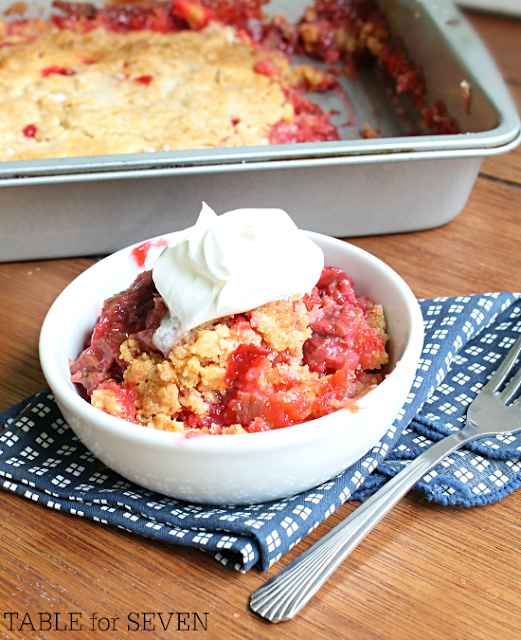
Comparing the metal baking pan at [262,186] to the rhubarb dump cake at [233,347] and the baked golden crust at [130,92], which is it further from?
the rhubarb dump cake at [233,347]

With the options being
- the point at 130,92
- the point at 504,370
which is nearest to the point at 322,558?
the point at 504,370

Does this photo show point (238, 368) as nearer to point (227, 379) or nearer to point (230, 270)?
point (227, 379)

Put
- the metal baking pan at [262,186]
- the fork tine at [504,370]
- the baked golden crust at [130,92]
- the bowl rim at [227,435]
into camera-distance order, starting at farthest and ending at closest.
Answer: the baked golden crust at [130,92]
the metal baking pan at [262,186]
the fork tine at [504,370]
the bowl rim at [227,435]

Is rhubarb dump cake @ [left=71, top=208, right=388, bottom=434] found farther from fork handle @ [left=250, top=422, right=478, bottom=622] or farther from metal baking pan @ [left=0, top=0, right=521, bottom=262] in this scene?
metal baking pan @ [left=0, top=0, right=521, bottom=262]

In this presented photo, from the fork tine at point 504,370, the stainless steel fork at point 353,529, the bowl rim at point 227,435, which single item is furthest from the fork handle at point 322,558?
the fork tine at point 504,370

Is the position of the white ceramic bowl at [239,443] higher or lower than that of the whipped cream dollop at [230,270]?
lower

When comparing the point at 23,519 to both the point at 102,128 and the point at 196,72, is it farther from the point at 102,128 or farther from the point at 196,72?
the point at 196,72

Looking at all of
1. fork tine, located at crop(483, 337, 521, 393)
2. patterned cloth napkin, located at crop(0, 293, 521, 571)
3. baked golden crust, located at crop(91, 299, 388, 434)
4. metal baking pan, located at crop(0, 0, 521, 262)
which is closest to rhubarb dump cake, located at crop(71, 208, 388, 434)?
baked golden crust, located at crop(91, 299, 388, 434)
